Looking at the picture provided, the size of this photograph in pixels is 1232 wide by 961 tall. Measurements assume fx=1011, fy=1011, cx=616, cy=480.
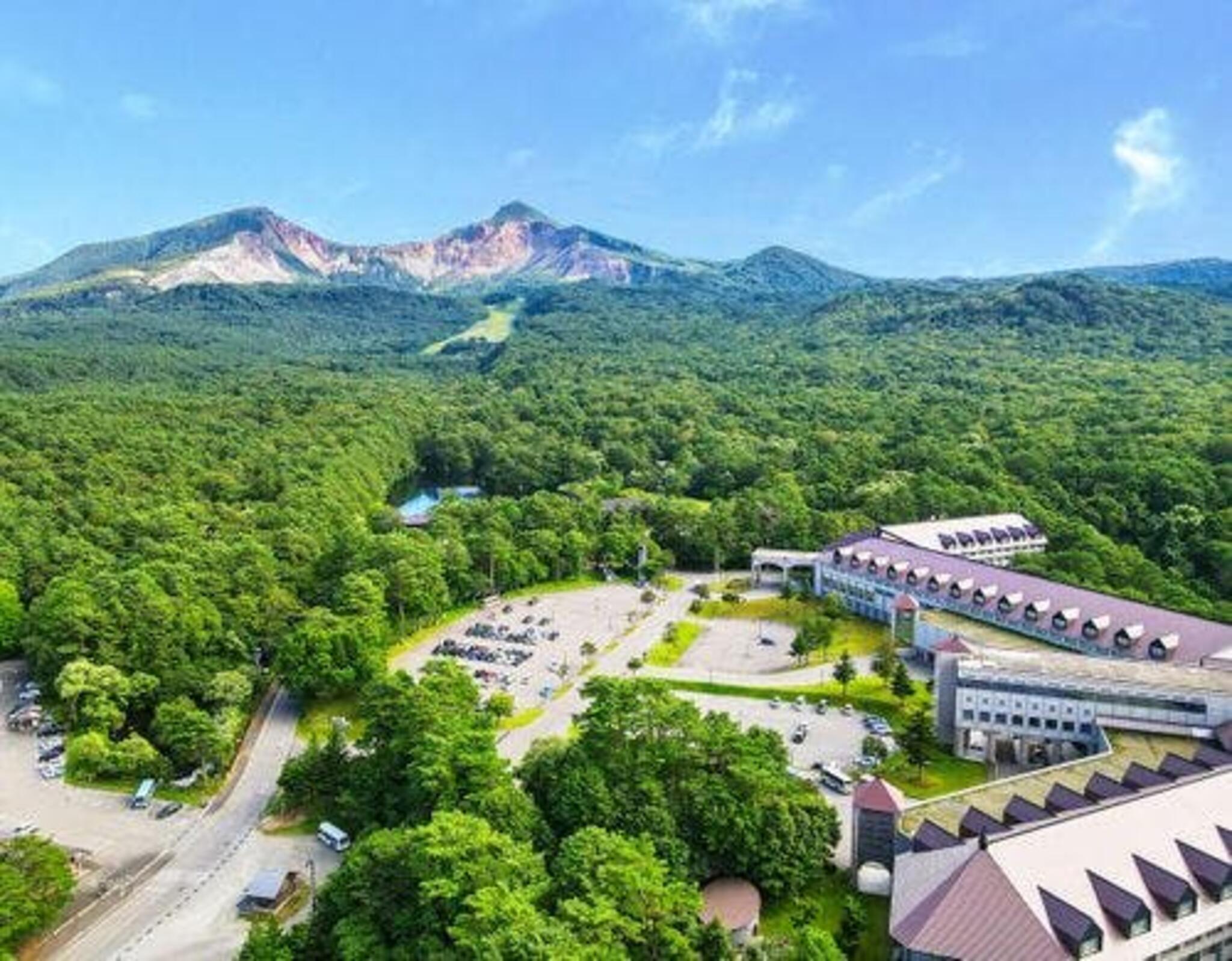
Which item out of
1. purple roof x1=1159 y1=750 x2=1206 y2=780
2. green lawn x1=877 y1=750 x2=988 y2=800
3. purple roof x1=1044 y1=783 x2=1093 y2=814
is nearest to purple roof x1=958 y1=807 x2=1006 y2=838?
purple roof x1=1044 y1=783 x2=1093 y2=814

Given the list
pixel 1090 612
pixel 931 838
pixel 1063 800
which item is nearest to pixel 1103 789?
pixel 1063 800

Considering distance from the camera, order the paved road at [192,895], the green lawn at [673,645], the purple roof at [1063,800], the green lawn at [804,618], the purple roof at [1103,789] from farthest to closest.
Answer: the green lawn at [804,618] < the green lawn at [673,645] < the purple roof at [1103,789] < the purple roof at [1063,800] < the paved road at [192,895]

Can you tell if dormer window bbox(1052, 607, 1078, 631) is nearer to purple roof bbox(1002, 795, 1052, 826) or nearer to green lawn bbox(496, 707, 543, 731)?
purple roof bbox(1002, 795, 1052, 826)

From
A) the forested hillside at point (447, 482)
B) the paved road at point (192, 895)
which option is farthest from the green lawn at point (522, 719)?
the paved road at point (192, 895)

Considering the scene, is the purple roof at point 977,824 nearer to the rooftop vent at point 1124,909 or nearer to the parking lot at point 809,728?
the rooftop vent at point 1124,909

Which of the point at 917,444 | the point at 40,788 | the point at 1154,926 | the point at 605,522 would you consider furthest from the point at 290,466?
the point at 1154,926

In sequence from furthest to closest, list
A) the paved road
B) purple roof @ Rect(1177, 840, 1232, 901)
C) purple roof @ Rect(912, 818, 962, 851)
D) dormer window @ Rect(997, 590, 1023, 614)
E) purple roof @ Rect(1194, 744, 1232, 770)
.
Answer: dormer window @ Rect(997, 590, 1023, 614) < purple roof @ Rect(1194, 744, 1232, 770) < the paved road < purple roof @ Rect(912, 818, 962, 851) < purple roof @ Rect(1177, 840, 1232, 901)
